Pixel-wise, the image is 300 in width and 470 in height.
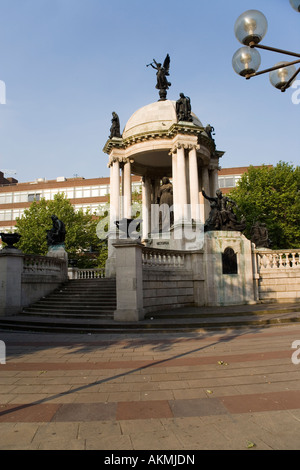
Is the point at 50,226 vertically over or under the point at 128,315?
over

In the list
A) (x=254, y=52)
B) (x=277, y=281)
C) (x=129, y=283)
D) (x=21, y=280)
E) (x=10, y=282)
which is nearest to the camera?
(x=254, y=52)

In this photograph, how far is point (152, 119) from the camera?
2409 cm

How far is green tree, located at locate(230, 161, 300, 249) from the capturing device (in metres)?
32.5

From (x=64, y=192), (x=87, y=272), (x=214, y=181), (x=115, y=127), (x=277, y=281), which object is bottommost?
(x=277, y=281)

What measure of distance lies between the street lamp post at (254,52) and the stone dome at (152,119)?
15397 mm

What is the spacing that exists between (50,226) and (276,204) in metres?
25.4

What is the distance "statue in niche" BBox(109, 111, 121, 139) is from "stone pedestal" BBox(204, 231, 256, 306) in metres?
12.8

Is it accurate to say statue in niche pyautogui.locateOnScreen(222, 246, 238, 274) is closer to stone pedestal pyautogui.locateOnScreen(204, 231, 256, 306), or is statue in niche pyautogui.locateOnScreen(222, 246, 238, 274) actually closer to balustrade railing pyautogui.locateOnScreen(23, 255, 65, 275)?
stone pedestal pyautogui.locateOnScreen(204, 231, 256, 306)

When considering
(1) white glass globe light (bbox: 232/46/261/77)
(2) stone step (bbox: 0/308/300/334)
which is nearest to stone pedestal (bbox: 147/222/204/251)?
(2) stone step (bbox: 0/308/300/334)

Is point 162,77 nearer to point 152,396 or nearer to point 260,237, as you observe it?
point 260,237

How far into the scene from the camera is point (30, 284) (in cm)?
1587

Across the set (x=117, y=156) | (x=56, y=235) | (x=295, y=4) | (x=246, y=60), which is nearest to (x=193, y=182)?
(x=117, y=156)

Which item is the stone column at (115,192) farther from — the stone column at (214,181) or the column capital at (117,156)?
the stone column at (214,181)
